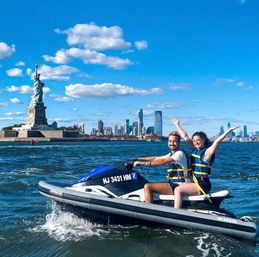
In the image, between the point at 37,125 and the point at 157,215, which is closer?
the point at 157,215

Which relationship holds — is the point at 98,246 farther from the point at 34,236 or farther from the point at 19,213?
the point at 19,213

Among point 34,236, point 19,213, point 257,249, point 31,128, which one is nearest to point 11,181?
point 19,213

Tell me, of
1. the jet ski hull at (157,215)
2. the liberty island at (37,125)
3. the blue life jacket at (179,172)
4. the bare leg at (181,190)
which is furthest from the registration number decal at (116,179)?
the liberty island at (37,125)

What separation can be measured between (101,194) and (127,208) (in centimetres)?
55

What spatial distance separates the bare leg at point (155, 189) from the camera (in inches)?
300

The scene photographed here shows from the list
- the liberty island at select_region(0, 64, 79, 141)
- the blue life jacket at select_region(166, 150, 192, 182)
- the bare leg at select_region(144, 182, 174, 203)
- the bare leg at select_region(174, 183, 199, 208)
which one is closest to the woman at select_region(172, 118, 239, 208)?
the bare leg at select_region(174, 183, 199, 208)

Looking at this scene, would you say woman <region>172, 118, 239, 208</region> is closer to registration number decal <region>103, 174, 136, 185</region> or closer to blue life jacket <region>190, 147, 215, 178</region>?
blue life jacket <region>190, 147, 215, 178</region>

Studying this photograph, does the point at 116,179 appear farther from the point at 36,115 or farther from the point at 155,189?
the point at 36,115

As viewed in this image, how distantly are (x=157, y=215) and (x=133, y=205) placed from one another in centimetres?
45

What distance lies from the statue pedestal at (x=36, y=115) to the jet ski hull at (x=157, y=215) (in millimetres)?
120592

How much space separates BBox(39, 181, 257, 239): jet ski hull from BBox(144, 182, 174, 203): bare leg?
0.24m

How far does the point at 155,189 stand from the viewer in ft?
25.2

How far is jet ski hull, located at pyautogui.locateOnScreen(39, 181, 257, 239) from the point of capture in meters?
7.27

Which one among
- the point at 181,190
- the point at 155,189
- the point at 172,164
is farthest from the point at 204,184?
the point at 155,189
